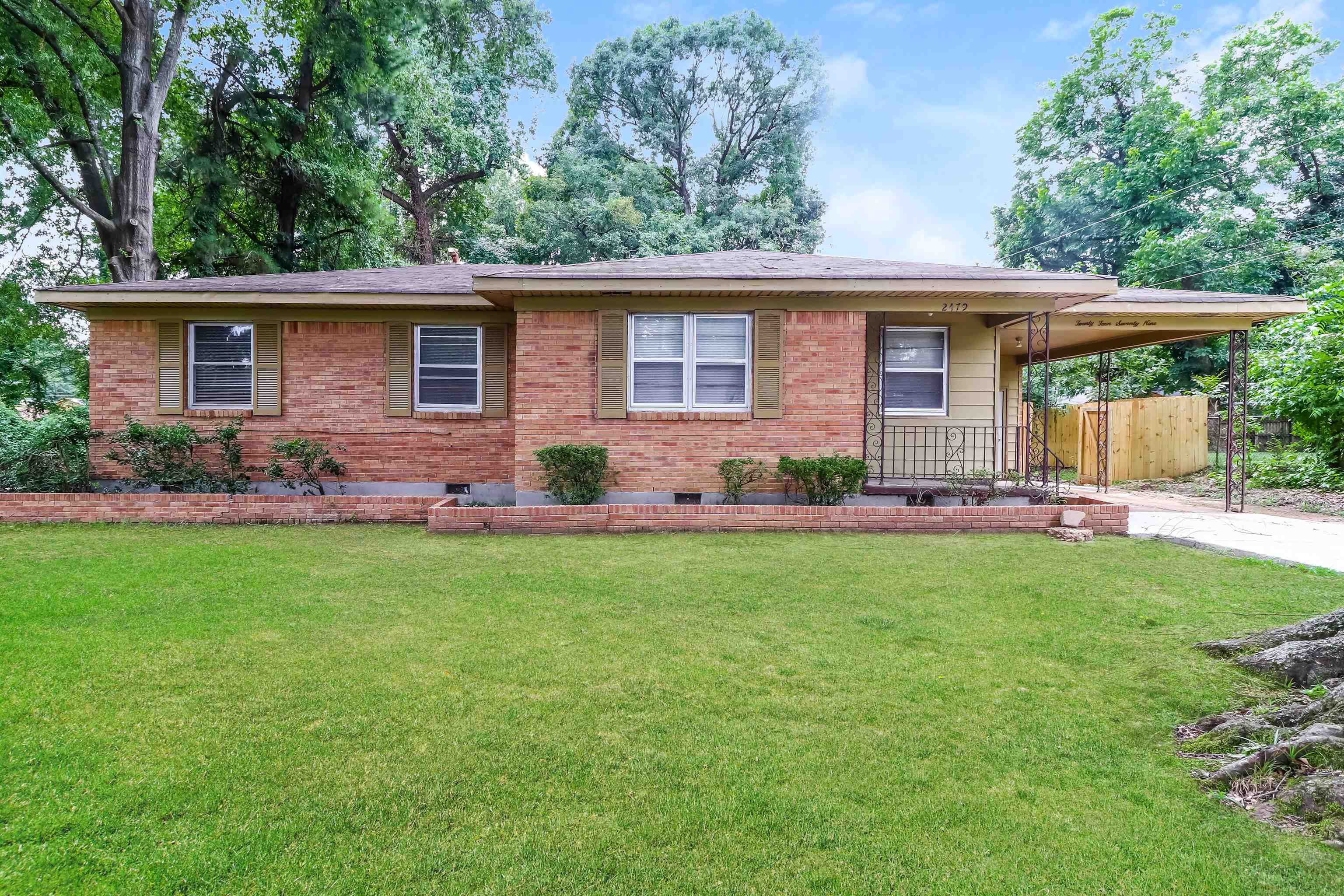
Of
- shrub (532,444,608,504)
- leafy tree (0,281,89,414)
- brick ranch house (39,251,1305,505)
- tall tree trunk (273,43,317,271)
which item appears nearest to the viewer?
shrub (532,444,608,504)

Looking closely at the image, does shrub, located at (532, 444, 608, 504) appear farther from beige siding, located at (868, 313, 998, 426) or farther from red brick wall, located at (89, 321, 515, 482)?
beige siding, located at (868, 313, 998, 426)

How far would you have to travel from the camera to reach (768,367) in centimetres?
889

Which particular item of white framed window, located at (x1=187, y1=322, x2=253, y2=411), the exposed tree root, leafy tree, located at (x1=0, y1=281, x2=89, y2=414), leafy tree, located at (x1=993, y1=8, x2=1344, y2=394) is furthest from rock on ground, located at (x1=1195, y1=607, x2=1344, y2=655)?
leafy tree, located at (x1=0, y1=281, x2=89, y2=414)

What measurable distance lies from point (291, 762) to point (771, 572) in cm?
407

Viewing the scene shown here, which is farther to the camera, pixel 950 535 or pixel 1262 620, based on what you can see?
pixel 950 535

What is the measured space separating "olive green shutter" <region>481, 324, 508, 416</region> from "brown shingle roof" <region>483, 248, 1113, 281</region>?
1071 millimetres

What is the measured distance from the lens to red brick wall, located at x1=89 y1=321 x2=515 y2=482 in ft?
32.7

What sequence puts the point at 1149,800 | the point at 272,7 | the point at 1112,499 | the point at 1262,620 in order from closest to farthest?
the point at 1149,800 < the point at 1262,620 < the point at 1112,499 < the point at 272,7

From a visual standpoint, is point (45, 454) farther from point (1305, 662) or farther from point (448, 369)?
point (1305, 662)

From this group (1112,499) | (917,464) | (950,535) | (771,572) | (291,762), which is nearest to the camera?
(291,762)

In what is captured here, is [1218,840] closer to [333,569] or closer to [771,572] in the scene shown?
[771,572]

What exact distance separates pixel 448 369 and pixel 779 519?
585 cm

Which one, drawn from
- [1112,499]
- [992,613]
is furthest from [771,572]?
[1112,499]

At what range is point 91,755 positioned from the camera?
2559 millimetres
